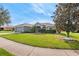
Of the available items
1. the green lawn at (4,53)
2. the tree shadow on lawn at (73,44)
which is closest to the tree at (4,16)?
the green lawn at (4,53)

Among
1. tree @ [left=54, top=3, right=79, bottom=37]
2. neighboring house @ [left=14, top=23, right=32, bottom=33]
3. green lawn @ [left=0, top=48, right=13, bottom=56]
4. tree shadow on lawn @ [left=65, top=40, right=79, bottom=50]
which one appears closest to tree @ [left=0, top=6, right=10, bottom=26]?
neighboring house @ [left=14, top=23, right=32, bottom=33]

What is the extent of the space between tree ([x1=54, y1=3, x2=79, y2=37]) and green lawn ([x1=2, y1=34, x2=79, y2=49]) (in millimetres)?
150

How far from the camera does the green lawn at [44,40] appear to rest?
11.3 ft

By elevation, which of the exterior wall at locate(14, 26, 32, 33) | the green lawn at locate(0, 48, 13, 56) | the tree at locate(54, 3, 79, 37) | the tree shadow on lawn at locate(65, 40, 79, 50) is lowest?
the green lawn at locate(0, 48, 13, 56)

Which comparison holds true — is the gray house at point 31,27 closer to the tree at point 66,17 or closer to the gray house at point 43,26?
the gray house at point 43,26

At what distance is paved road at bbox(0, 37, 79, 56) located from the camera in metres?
3.39

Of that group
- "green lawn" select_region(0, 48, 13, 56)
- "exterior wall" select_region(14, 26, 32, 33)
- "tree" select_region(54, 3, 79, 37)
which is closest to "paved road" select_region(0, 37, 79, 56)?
"green lawn" select_region(0, 48, 13, 56)

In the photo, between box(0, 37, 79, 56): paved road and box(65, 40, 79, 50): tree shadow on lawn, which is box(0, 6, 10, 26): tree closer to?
box(0, 37, 79, 56): paved road

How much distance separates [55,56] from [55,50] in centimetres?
8

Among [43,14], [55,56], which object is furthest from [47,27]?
[55,56]

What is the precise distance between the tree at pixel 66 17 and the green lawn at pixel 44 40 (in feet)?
0.49

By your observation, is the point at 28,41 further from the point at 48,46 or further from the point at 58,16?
the point at 58,16

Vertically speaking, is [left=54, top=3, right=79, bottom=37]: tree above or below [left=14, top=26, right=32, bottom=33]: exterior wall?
above

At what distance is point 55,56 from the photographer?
3385mm
